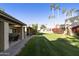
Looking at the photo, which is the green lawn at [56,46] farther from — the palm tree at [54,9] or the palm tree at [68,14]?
the palm tree at [54,9]

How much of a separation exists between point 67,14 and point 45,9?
155 centimetres

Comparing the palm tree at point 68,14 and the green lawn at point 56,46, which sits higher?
the palm tree at point 68,14

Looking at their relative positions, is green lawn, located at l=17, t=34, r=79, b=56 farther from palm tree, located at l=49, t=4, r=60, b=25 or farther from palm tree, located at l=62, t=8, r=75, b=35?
palm tree, located at l=49, t=4, r=60, b=25

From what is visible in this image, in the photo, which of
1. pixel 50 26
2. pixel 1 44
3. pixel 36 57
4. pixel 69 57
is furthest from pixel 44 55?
pixel 50 26

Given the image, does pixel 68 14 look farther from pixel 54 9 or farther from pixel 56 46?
pixel 56 46

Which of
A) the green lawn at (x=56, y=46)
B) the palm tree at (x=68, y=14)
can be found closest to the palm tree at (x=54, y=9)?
the palm tree at (x=68, y=14)

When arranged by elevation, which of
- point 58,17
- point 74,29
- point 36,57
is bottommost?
point 36,57

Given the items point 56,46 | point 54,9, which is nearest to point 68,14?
point 54,9

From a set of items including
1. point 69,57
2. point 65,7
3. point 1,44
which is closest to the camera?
point 69,57

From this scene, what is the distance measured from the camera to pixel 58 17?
1235cm

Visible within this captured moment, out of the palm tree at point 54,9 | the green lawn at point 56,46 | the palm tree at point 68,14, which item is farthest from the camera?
the palm tree at point 68,14

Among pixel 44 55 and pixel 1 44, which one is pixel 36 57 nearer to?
pixel 44 55

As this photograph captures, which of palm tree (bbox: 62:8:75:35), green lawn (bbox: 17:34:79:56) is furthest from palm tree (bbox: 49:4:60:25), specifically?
green lawn (bbox: 17:34:79:56)

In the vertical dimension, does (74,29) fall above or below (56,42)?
above
